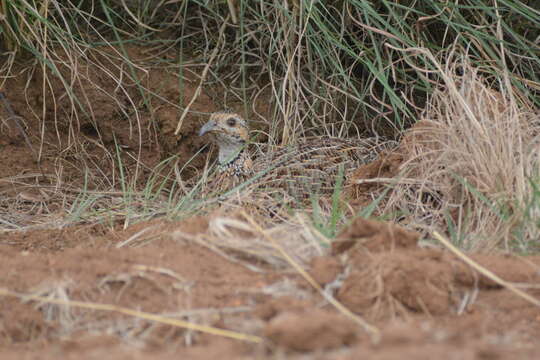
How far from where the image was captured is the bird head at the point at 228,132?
5500mm

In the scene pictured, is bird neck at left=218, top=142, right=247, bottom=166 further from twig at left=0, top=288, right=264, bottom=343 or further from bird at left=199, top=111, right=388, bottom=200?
twig at left=0, top=288, right=264, bottom=343

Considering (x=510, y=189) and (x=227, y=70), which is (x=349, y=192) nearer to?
(x=510, y=189)

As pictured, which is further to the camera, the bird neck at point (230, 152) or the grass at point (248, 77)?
the bird neck at point (230, 152)

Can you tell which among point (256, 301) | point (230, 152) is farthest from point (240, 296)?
point (230, 152)

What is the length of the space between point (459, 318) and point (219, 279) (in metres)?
0.83

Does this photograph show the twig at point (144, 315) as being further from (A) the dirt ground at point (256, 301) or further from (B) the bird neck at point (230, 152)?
(B) the bird neck at point (230, 152)

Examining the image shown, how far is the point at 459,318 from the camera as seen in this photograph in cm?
279

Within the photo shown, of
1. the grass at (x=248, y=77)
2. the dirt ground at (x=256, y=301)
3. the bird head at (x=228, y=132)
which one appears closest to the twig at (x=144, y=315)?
the dirt ground at (x=256, y=301)

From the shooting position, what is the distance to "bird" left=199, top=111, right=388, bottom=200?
5.28 m

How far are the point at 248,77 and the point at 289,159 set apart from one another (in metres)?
1.00

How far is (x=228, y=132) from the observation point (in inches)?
218

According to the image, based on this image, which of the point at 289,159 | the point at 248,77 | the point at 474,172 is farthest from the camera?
the point at 248,77

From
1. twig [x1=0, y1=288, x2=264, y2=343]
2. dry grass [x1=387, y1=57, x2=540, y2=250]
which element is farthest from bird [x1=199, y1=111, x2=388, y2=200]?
twig [x1=0, y1=288, x2=264, y2=343]

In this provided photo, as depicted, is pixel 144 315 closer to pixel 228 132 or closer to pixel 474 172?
pixel 474 172
